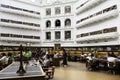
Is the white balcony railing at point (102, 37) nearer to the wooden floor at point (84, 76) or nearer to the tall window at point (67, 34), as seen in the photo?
the tall window at point (67, 34)

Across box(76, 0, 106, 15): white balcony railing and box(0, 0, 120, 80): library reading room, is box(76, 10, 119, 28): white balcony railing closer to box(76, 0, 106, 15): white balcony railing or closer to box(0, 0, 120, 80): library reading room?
box(0, 0, 120, 80): library reading room

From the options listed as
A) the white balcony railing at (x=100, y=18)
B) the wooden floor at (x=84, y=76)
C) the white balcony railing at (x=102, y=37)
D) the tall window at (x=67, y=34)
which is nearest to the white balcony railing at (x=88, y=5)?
the white balcony railing at (x=100, y=18)

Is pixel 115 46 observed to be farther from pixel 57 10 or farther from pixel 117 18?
pixel 57 10

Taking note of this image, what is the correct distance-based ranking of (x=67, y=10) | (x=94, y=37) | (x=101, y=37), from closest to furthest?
(x=101, y=37) → (x=94, y=37) → (x=67, y=10)

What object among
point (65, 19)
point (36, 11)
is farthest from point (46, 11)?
point (65, 19)

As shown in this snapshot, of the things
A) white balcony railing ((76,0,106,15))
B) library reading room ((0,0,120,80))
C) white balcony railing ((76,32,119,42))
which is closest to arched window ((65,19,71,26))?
library reading room ((0,0,120,80))

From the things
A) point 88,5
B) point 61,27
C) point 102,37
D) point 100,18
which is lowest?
point 102,37

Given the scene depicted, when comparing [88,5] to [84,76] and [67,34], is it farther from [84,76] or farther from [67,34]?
[84,76]

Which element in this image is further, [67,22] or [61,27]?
[67,22]

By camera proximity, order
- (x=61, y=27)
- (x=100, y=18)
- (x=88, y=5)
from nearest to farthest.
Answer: (x=100, y=18) < (x=88, y=5) < (x=61, y=27)

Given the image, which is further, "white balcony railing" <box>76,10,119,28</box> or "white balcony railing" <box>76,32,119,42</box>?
"white balcony railing" <box>76,10,119,28</box>

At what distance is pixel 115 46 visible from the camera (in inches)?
714

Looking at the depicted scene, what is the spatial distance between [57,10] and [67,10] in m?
1.98

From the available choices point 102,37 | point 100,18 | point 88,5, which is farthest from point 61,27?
point 102,37
